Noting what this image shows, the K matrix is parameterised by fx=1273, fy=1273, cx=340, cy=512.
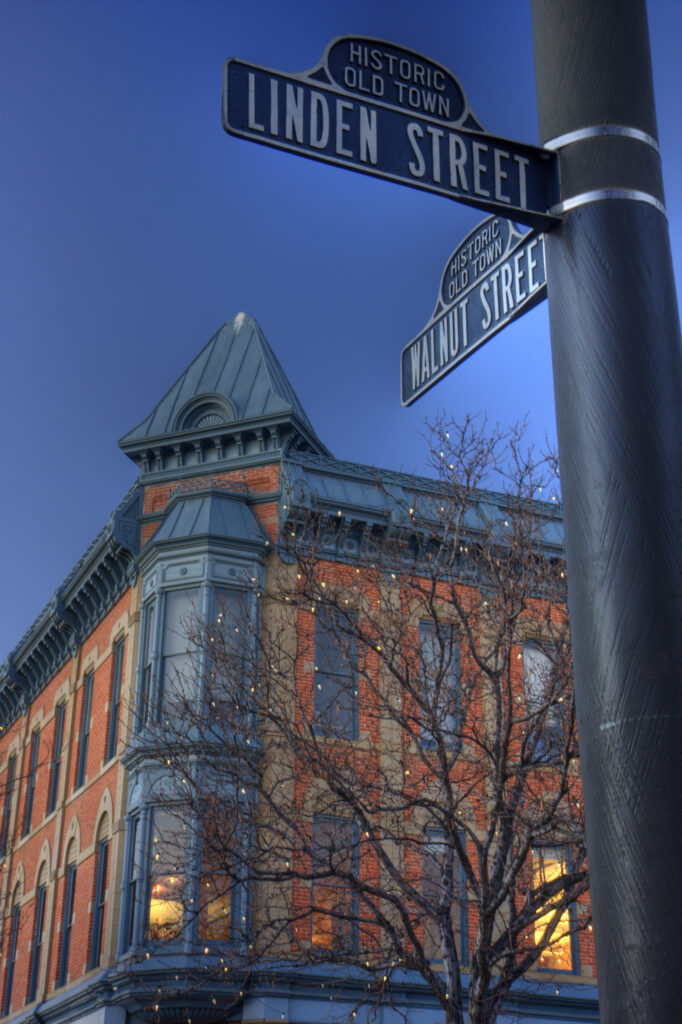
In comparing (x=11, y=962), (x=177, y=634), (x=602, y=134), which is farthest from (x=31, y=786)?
(x=602, y=134)

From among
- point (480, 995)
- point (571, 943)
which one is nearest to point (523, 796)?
point (480, 995)

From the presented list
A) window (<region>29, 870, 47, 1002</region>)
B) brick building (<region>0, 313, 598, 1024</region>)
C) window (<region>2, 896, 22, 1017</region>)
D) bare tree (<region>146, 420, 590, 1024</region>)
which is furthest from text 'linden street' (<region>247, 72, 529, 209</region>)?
window (<region>2, 896, 22, 1017</region>)

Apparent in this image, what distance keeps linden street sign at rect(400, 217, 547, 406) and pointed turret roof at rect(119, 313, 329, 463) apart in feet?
64.6

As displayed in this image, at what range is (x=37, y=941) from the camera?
27.0 meters

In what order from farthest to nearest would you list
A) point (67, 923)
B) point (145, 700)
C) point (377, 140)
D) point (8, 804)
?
1. point (8, 804)
2. point (67, 923)
3. point (145, 700)
4. point (377, 140)

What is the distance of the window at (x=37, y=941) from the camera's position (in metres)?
26.5

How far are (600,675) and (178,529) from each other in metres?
20.8

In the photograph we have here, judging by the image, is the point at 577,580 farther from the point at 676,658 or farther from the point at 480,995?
the point at 480,995

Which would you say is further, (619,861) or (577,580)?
(577,580)

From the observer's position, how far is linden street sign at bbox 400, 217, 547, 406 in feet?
13.1

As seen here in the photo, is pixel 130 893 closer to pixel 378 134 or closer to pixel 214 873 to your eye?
pixel 214 873

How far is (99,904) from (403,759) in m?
7.62

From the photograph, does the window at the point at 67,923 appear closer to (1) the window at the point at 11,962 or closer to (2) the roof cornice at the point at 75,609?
(1) the window at the point at 11,962

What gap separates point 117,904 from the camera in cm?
2195
